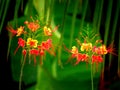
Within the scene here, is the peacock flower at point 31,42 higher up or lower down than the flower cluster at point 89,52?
higher up

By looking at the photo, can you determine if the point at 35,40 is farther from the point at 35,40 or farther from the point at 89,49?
the point at 89,49

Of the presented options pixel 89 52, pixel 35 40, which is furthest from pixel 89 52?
pixel 35 40

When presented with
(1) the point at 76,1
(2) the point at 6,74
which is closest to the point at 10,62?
(2) the point at 6,74

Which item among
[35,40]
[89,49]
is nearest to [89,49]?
[89,49]

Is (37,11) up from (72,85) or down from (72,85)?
up

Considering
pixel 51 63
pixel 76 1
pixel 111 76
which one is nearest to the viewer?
pixel 76 1

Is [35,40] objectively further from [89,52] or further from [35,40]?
[89,52]

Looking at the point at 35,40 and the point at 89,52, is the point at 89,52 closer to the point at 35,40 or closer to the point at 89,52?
the point at 89,52

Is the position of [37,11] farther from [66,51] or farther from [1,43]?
[1,43]

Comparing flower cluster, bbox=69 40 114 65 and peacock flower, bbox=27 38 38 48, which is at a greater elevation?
peacock flower, bbox=27 38 38 48

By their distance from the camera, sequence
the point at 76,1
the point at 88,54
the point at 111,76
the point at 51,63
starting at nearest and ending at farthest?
the point at 76,1 < the point at 88,54 < the point at 51,63 < the point at 111,76

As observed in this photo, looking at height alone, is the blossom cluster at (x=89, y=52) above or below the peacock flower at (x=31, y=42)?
below
